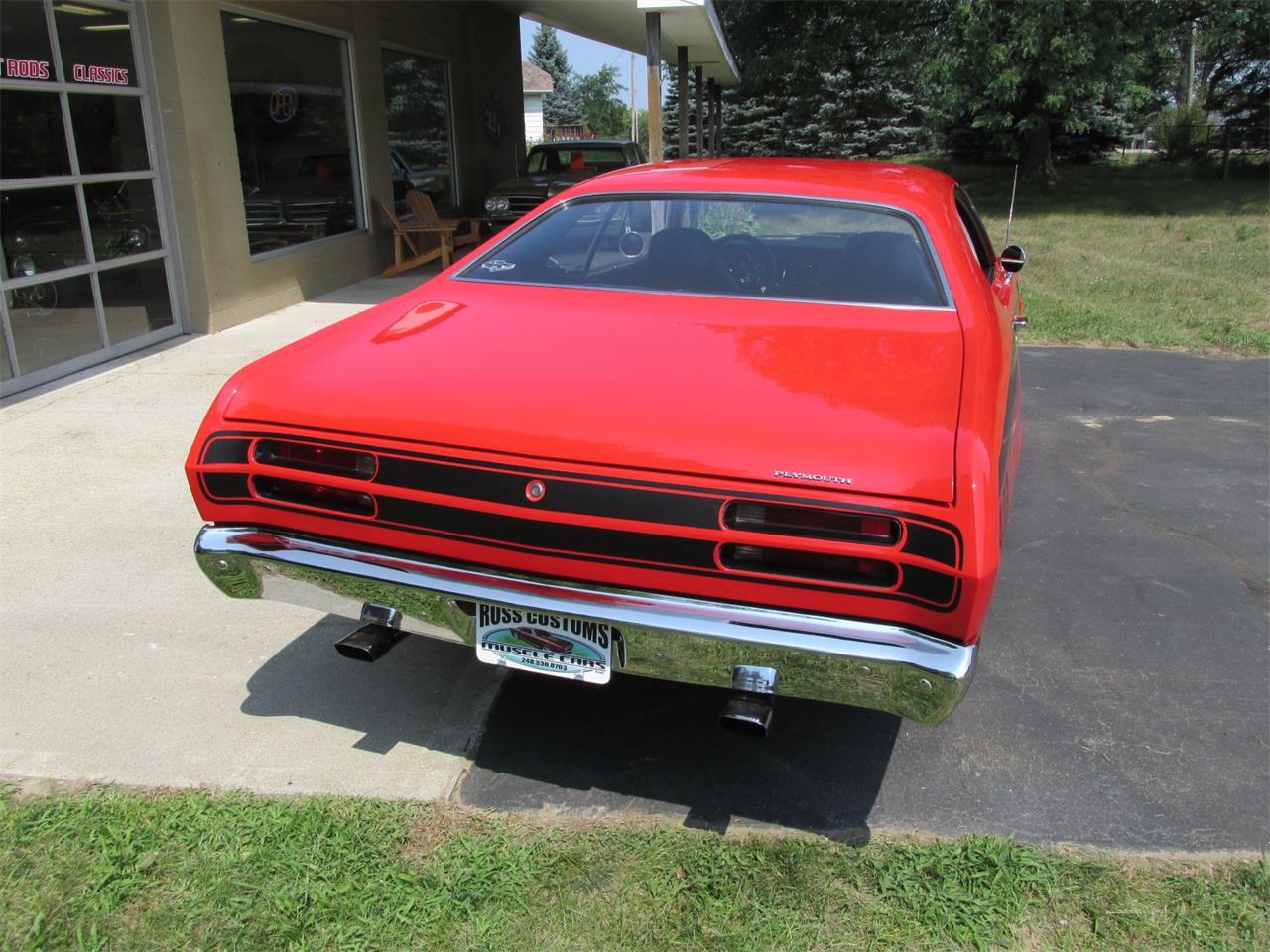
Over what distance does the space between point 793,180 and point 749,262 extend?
35 centimetres

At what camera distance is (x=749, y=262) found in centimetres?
372

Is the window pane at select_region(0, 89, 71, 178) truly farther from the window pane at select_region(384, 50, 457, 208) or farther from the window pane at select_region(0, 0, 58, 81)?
the window pane at select_region(384, 50, 457, 208)

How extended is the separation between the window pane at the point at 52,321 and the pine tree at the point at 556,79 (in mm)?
49707

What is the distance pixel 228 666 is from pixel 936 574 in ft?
8.17

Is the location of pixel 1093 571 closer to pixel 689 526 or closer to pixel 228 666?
pixel 689 526

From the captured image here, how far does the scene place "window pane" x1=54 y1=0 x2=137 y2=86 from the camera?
7219 millimetres

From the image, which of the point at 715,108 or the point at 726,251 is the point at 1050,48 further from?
the point at 726,251

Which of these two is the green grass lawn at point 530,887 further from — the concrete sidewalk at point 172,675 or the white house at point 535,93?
the white house at point 535,93

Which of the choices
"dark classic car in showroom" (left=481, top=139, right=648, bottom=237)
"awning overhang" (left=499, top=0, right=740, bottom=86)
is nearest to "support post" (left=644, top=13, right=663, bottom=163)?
"awning overhang" (left=499, top=0, right=740, bottom=86)

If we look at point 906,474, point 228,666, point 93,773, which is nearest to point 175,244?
point 228,666

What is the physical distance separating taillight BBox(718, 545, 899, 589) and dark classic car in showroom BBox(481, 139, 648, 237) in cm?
1181

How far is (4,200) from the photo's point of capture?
667 cm

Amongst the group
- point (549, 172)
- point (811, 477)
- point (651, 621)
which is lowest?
point (651, 621)

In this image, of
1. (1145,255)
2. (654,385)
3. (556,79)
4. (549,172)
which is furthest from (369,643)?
(556,79)
